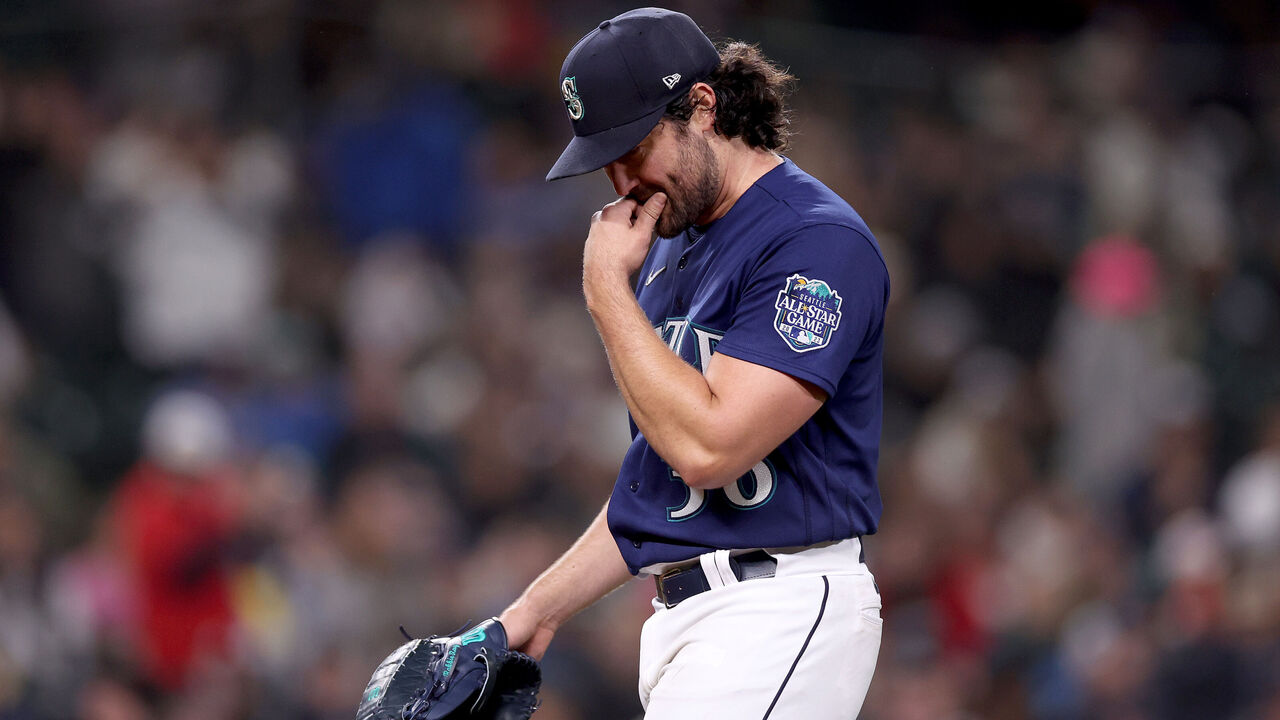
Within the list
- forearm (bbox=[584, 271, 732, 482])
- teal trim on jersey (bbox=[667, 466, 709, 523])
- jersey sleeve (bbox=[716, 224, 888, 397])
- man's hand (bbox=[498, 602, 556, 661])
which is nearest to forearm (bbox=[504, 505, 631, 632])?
man's hand (bbox=[498, 602, 556, 661])

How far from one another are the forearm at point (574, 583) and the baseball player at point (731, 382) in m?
0.20

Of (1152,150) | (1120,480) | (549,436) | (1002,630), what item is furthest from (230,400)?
(1152,150)

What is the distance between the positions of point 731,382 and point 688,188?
19.0 inches

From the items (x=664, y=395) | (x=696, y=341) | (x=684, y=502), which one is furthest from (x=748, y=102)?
(x=684, y=502)

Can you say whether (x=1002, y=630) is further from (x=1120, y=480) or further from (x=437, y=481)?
(x=437, y=481)

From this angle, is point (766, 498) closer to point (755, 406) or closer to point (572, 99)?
point (755, 406)

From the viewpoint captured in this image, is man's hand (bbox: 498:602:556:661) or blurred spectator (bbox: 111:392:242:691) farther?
blurred spectator (bbox: 111:392:242:691)

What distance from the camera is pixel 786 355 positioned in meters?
2.66

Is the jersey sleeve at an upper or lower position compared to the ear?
lower

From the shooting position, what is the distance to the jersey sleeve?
2.68 metres

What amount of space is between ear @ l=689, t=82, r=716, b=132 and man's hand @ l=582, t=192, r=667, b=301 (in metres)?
0.19

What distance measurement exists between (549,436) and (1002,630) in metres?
2.56

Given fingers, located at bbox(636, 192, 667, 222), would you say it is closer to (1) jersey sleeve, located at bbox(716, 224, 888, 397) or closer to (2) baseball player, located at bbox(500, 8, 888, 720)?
(2) baseball player, located at bbox(500, 8, 888, 720)

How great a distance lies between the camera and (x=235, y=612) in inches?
271
